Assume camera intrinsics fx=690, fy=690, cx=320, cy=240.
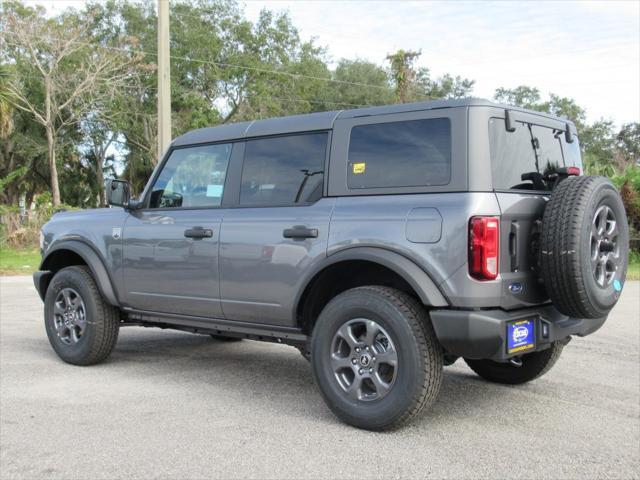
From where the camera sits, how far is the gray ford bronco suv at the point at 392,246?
3.99 m

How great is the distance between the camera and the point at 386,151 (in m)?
4.45

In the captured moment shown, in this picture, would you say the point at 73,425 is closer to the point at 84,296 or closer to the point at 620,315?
the point at 84,296

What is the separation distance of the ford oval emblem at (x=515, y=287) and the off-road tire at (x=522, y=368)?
1.09 metres

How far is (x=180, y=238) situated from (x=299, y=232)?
3.97 feet

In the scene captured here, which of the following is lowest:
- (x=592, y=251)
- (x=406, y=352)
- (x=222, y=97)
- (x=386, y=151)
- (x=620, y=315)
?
(x=620, y=315)

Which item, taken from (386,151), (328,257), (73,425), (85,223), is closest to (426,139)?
(386,151)

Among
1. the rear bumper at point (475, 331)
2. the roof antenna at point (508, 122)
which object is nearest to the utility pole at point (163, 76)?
the roof antenna at point (508, 122)

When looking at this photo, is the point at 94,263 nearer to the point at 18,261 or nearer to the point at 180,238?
the point at 180,238

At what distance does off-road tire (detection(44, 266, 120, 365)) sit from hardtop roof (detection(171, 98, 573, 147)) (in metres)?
1.48

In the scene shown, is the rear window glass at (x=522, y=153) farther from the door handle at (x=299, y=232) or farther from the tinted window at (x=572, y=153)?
the door handle at (x=299, y=232)

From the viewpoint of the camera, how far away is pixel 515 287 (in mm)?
4074

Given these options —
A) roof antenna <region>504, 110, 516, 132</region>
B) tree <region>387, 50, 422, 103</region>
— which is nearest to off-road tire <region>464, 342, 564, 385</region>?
roof antenna <region>504, 110, 516, 132</region>

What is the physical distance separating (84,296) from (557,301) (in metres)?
3.99

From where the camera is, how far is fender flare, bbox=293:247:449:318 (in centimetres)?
405
